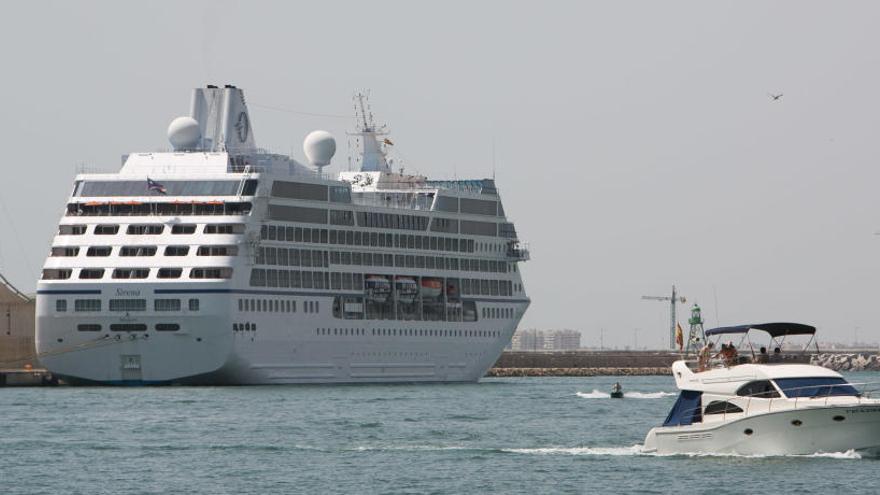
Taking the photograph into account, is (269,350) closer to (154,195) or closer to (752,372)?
(154,195)

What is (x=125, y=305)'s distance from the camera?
10519cm

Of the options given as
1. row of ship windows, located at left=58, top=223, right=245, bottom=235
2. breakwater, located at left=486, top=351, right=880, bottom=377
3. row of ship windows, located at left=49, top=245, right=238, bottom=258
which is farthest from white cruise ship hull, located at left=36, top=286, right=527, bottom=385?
breakwater, located at left=486, top=351, right=880, bottom=377

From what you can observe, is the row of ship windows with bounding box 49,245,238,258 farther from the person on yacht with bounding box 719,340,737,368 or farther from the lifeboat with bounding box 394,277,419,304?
the person on yacht with bounding box 719,340,737,368

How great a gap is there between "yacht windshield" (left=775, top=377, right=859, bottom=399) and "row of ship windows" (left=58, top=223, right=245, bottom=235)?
189 ft

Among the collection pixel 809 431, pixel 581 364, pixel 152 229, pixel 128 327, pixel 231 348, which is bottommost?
pixel 809 431

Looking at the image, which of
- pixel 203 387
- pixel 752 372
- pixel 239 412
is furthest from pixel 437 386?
pixel 752 372

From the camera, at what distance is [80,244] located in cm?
10869

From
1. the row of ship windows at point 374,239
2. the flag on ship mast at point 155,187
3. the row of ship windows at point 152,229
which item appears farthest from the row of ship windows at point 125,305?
the row of ship windows at point 374,239

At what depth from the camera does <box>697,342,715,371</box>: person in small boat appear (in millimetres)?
58625

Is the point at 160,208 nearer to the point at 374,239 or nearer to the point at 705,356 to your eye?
the point at 374,239

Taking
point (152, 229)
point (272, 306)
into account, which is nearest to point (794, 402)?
point (272, 306)

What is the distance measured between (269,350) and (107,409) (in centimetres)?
2489

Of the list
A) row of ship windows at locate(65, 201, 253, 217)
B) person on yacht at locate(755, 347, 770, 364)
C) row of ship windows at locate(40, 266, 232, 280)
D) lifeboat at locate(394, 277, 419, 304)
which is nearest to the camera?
person on yacht at locate(755, 347, 770, 364)

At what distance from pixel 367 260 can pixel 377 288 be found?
1818 mm
